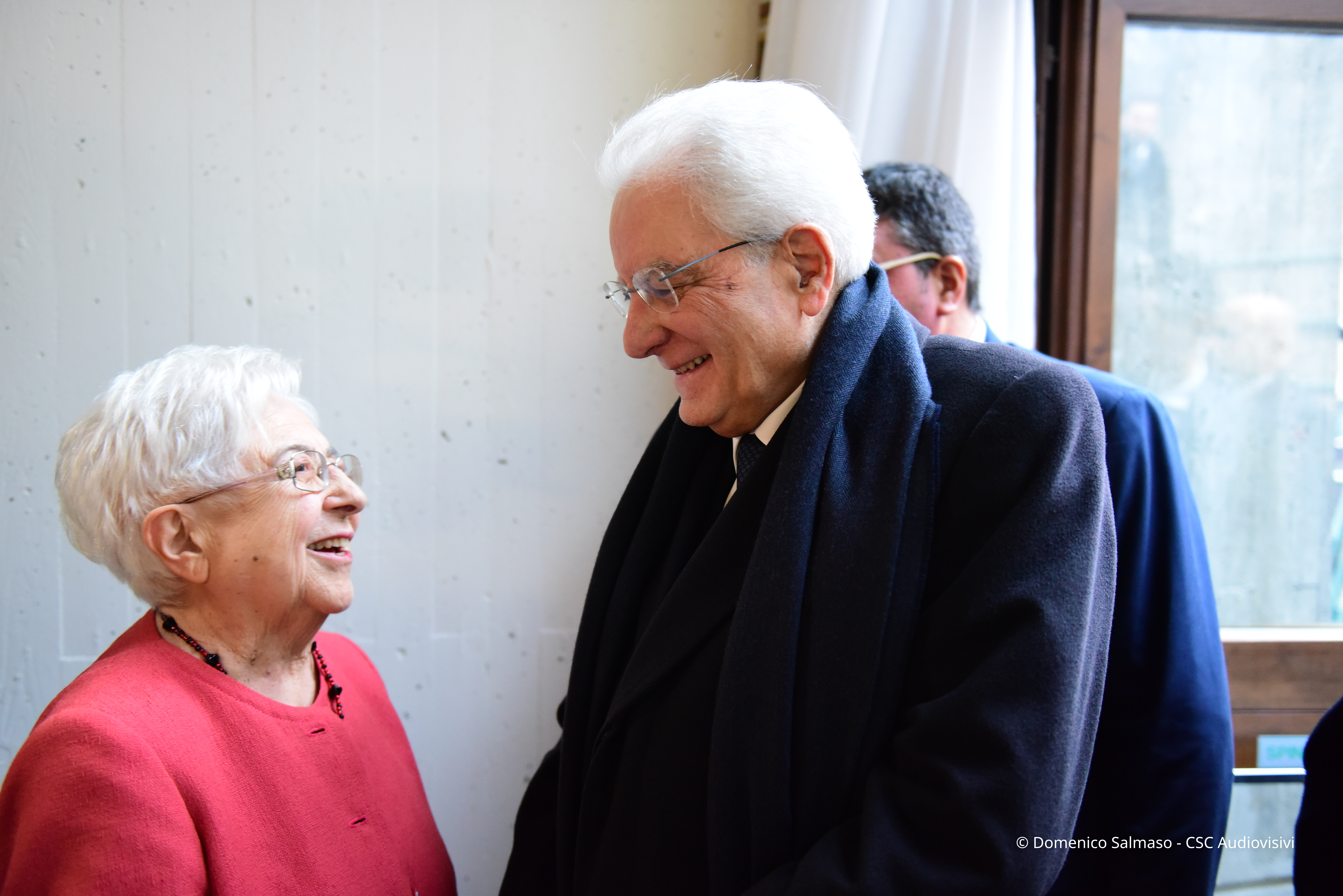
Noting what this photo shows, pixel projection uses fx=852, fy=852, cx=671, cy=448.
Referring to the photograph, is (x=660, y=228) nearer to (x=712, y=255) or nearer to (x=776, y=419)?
(x=712, y=255)

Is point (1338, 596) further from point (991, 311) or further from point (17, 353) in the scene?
point (17, 353)

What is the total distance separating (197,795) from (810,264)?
3.26 feet

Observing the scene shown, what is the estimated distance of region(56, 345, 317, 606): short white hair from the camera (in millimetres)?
1185

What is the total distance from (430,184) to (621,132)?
41.4 inches

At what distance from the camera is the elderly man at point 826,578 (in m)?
0.80

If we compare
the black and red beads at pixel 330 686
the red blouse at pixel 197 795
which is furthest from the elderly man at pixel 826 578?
the black and red beads at pixel 330 686

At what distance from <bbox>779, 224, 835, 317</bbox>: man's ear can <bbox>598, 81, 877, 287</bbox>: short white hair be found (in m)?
0.01

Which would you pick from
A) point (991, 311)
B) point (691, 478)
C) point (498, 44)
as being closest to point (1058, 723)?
point (691, 478)

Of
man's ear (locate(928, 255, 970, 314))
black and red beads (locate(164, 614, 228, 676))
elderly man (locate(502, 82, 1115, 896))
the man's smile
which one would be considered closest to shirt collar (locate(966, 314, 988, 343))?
man's ear (locate(928, 255, 970, 314))

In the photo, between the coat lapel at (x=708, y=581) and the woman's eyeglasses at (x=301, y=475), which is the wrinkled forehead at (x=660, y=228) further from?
the woman's eyeglasses at (x=301, y=475)

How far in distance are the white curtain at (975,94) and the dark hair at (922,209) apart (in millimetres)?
240

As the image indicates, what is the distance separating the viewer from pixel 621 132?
107cm

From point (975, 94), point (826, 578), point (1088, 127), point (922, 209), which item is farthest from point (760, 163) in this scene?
point (1088, 127)

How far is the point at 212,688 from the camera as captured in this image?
1.16 meters
